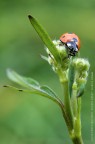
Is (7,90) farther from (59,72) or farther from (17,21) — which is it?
(59,72)

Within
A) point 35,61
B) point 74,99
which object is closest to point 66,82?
point 74,99

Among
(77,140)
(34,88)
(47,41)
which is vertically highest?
(47,41)

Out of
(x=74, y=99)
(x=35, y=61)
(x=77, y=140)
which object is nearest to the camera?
(x=77, y=140)

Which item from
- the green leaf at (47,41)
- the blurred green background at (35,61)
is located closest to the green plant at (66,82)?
the green leaf at (47,41)

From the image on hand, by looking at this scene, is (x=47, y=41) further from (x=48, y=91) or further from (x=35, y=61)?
(x=35, y=61)

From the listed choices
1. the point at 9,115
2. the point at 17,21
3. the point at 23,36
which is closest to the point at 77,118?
the point at 9,115

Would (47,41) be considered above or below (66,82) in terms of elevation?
above

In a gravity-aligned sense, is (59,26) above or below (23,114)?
above
